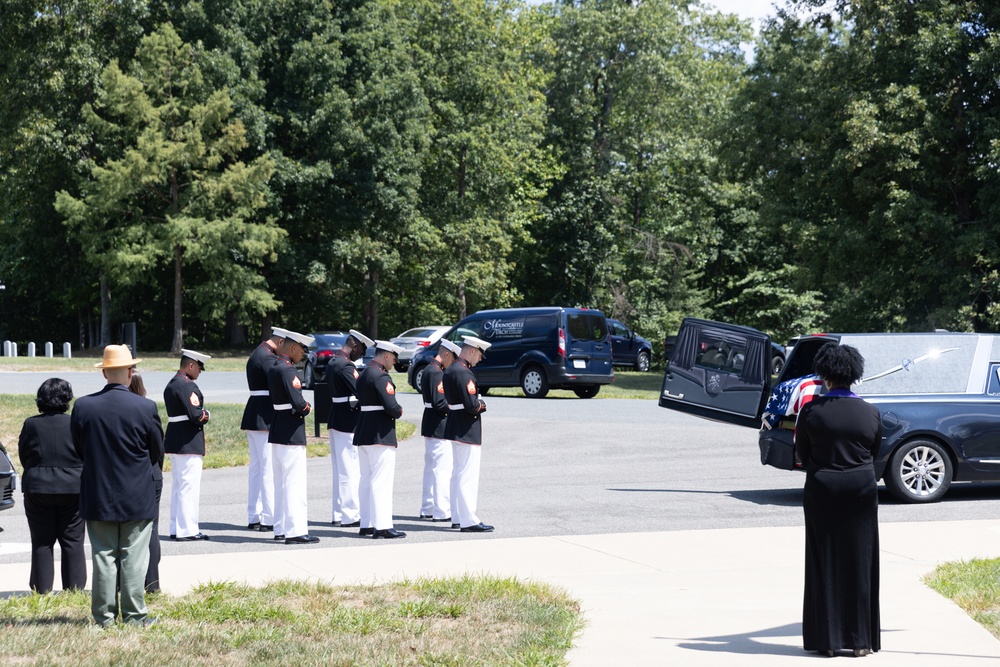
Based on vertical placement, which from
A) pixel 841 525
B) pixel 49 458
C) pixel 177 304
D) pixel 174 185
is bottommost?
pixel 841 525

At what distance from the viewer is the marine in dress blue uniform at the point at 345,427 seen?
1144 cm

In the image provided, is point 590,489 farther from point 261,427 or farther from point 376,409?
point 261,427

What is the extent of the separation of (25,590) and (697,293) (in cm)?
4708

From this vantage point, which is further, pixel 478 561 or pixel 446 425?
pixel 446 425

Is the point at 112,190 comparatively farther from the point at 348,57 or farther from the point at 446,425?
the point at 446,425

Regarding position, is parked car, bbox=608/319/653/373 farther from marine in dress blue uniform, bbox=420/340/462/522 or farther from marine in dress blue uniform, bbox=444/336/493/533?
marine in dress blue uniform, bbox=444/336/493/533

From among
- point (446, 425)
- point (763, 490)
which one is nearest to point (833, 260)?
point (763, 490)

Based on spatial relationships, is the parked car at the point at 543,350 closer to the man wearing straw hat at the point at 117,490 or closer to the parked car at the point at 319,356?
the parked car at the point at 319,356

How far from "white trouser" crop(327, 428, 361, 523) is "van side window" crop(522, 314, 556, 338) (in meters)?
15.1

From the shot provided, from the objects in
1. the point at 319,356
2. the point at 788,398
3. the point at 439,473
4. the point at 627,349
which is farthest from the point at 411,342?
the point at 439,473

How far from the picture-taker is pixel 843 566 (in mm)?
6438

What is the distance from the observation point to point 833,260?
31.6m

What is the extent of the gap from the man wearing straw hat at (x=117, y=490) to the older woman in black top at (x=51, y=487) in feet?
2.28

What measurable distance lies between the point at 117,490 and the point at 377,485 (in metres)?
3.93
